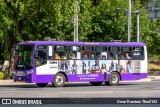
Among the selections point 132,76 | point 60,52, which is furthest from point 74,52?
point 132,76

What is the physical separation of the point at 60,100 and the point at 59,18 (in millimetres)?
28488

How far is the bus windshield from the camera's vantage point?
2652 cm

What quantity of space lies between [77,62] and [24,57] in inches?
127

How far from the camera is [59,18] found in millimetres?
35219

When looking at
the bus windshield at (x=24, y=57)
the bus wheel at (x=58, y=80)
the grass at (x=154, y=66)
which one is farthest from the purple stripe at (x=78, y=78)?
the grass at (x=154, y=66)

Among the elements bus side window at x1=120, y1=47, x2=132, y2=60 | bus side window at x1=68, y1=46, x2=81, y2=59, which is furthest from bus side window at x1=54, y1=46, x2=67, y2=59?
bus side window at x1=120, y1=47, x2=132, y2=60

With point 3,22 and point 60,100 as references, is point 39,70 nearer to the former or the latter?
point 3,22

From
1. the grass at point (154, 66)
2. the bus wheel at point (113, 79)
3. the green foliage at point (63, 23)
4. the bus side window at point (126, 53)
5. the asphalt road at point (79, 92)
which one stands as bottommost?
the asphalt road at point (79, 92)

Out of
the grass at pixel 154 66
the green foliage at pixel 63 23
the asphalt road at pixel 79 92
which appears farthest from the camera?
the grass at pixel 154 66

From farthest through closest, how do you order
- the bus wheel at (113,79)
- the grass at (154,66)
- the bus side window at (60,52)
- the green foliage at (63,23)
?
the grass at (154,66)
the green foliage at (63,23)
the bus wheel at (113,79)
the bus side window at (60,52)

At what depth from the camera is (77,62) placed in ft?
91.5

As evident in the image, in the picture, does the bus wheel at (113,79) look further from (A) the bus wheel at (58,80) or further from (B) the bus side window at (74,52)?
(A) the bus wheel at (58,80)

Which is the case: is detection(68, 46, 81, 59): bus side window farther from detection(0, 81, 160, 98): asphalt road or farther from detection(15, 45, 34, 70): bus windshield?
detection(0, 81, 160, 98): asphalt road

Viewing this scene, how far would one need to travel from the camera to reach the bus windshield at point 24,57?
26517 mm
